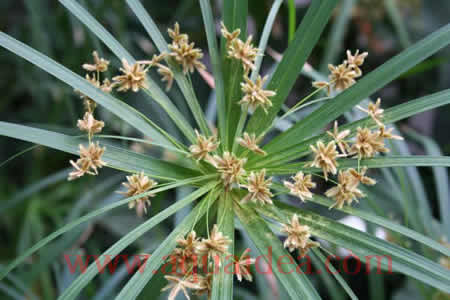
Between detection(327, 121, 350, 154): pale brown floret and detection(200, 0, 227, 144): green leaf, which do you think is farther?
detection(200, 0, 227, 144): green leaf

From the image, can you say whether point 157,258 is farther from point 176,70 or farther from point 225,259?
point 176,70

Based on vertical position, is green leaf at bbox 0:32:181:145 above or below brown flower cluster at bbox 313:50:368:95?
below

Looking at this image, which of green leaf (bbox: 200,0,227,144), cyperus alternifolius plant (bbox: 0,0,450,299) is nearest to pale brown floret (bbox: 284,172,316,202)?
cyperus alternifolius plant (bbox: 0,0,450,299)

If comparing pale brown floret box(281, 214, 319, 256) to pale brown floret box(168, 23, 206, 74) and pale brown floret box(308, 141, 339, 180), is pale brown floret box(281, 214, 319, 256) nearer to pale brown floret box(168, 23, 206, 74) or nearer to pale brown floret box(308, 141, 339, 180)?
pale brown floret box(308, 141, 339, 180)

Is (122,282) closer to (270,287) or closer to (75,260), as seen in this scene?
(75,260)

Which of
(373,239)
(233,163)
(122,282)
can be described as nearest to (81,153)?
(233,163)

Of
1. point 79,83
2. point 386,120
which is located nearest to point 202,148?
point 79,83

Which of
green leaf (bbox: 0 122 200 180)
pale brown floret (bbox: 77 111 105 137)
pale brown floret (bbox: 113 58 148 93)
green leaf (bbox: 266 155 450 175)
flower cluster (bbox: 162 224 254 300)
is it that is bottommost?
flower cluster (bbox: 162 224 254 300)
